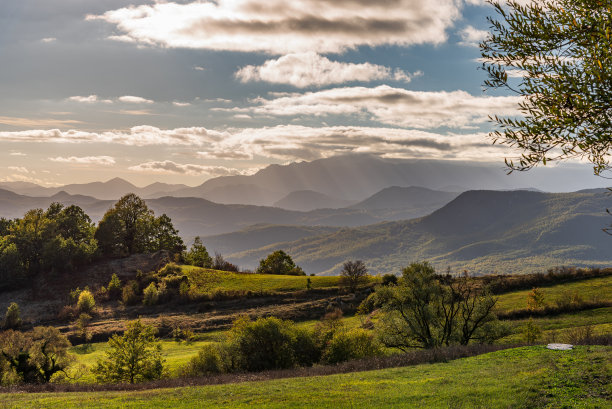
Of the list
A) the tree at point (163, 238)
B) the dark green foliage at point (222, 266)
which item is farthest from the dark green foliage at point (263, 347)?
the tree at point (163, 238)

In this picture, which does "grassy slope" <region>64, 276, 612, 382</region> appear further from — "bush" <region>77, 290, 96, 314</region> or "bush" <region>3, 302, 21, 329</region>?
"bush" <region>3, 302, 21, 329</region>

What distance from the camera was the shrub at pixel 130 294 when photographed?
94.8 meters

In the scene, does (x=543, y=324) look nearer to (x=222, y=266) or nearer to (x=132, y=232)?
(x=222, y=266)

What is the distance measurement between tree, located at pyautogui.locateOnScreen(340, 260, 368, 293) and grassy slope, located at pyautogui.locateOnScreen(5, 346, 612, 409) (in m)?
61.4

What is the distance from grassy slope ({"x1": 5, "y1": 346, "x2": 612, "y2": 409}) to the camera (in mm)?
19703

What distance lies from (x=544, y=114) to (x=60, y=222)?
142 metres

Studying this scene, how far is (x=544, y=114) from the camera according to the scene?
12.3 metres

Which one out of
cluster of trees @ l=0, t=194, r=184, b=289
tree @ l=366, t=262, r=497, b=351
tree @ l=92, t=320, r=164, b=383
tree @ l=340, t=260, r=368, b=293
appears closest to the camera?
tree @ l=366, t=262, r=497, b=351

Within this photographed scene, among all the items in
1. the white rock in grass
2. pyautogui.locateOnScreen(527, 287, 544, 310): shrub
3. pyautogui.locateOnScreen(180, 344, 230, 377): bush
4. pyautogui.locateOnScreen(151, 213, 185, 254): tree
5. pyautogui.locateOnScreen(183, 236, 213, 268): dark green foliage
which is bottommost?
pyautogui.locateOnScreen(527, 287, 544, 310): shrub

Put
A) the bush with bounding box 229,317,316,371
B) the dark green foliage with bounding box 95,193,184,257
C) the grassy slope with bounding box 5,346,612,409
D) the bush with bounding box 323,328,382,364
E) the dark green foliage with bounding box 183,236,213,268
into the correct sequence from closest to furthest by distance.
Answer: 1. the grassy slope with bounding box 5,346,612,409
2. the bush with bounding box 229,317,316,371
3. the bush with bounding box 323,328,382,364
4. the dark green foliage with bounding box 183,236,213,268
5. the dark green foliage with bounding box 95,193,184,257

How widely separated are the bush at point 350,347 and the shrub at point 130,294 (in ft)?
232

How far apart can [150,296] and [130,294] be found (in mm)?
6286

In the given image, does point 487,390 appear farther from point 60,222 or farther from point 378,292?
point 60,222

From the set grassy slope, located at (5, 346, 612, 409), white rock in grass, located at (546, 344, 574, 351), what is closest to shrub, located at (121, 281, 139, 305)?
grassy slope, located at (5, 346, 612, 409)
